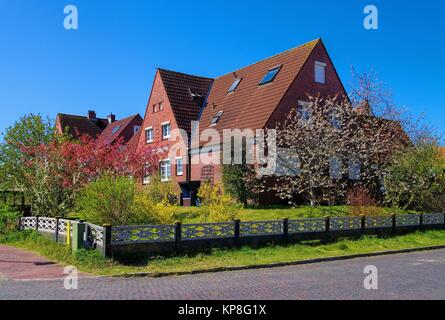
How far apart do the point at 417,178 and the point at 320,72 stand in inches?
390

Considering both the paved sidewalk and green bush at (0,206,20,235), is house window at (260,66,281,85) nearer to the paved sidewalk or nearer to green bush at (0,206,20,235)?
green bush at (0,206,20,235)

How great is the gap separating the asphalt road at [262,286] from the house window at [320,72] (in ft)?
62.4

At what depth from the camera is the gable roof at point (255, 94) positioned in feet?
90.5

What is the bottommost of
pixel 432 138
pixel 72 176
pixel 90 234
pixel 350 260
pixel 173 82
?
pixel 350 260

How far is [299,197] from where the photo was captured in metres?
26.5

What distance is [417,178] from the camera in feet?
80.2

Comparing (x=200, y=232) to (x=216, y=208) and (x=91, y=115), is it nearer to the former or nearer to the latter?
(x=216, y=208)

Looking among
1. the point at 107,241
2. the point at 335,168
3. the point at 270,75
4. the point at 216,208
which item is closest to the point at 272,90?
the point at 270,75

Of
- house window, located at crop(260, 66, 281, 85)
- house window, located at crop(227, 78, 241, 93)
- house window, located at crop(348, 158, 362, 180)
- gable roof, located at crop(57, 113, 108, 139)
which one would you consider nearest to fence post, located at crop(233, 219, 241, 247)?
house window, located at crop(348, 158, 362, 180)

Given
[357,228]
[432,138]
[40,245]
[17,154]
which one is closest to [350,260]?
[357,228]

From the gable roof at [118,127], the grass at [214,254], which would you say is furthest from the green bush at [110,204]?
the gable roof at [118,127]

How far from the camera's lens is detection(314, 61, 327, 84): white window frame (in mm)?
29453

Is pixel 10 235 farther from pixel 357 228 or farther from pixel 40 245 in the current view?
pixel 357 228

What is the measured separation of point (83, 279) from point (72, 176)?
11.4 metres
